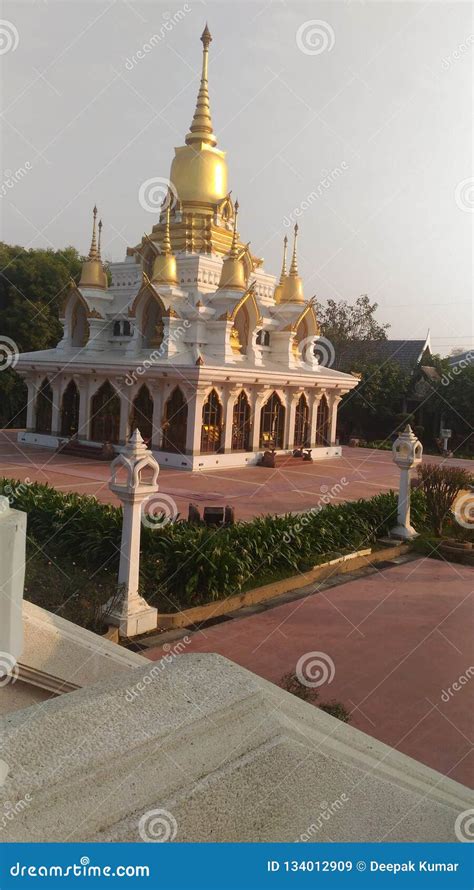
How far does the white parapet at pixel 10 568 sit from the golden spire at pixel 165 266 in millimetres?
19040

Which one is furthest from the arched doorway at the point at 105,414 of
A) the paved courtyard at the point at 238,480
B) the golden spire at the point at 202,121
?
the golden spire at the point at 202,121

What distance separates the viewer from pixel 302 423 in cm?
2355

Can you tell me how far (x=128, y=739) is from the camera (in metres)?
2.06

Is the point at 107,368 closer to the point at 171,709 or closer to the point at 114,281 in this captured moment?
the point at 114,281

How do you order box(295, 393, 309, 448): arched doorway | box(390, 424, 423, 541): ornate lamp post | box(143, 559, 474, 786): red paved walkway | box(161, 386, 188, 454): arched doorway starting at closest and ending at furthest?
box(143, 559, 474, 786): red paved walkway
box(390, 424, 423, 541): ornate lamp post
box(161, 386, 188, 454): arched doorway
box(295, 393, 309, 448): arched doorway

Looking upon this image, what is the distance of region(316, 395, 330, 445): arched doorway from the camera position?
80.0 feet

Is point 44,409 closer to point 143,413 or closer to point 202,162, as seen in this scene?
point 143,413

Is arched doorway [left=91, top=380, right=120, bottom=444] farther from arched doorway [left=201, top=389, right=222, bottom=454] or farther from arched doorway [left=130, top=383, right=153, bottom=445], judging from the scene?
arched doorway [left=201, top=389, right=222, bottom=454]

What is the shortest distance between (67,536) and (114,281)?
15392 millimetres

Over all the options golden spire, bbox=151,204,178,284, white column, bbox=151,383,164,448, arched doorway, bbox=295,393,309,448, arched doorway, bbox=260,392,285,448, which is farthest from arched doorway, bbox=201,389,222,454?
arched doorway, bbox=295,393,309,448

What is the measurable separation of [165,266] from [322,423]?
7.59 meters

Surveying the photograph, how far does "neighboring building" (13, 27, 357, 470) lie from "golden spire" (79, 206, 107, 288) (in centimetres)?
6

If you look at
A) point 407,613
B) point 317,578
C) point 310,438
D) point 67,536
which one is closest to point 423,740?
point 407,613

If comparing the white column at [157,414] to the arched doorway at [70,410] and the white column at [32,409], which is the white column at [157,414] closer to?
the arched doorway at [70,410]
